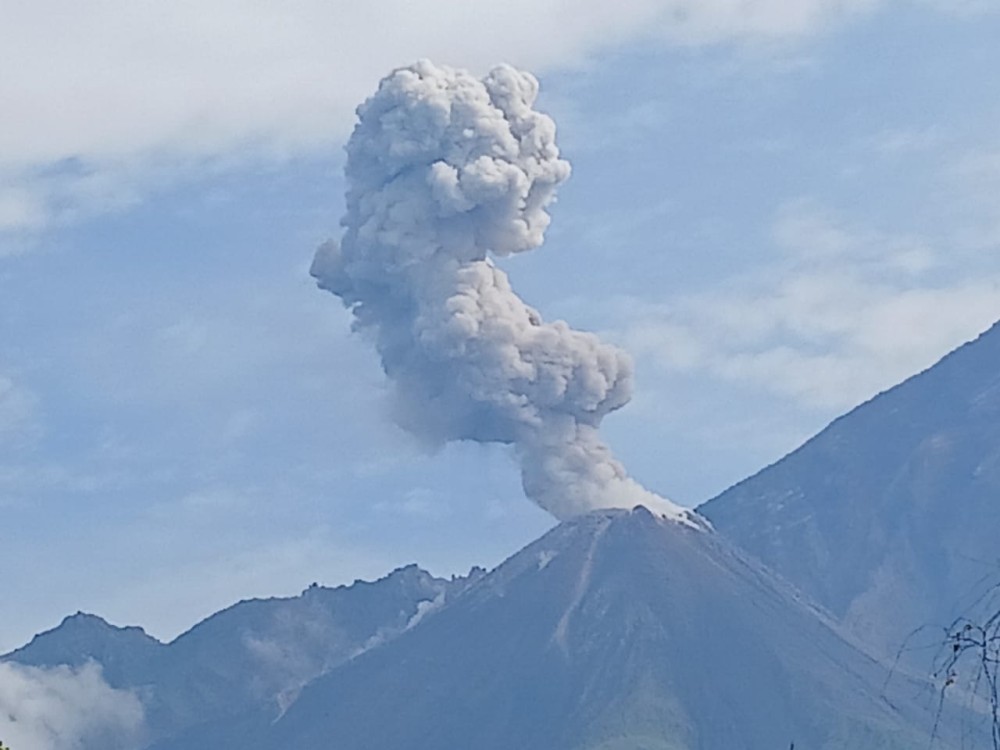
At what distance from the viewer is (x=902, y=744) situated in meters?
174

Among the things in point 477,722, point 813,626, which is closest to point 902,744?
point 813,626

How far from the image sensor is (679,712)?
183000 mm

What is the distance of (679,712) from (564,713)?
357 inches

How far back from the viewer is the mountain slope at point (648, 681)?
582ft

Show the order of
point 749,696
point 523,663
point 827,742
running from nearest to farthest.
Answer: point 827,742 → point 749,696 → point 523,663

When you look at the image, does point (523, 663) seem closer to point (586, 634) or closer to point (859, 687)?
point (586, 634)

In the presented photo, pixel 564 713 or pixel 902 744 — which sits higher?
pixel 564 713

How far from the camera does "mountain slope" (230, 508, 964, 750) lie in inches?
6983

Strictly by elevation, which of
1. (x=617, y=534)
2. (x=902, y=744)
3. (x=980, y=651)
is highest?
(x=617, y=534)

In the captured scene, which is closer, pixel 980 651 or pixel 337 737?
pixel 980 651

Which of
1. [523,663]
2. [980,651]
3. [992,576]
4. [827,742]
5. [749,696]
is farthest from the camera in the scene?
[523,663]

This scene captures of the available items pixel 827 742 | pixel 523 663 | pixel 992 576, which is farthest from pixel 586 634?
pixel 992 576

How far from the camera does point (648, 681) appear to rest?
186 m

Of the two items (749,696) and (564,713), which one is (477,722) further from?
(749,696)
